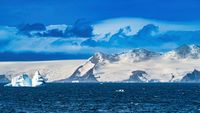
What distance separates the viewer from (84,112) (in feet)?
357

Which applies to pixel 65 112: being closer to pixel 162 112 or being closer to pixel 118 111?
pixel 118 111

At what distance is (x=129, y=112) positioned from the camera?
10844 cm

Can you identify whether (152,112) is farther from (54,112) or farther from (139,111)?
(54,112)

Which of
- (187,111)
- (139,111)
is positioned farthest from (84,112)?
(187,111)

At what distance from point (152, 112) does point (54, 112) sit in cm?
1713

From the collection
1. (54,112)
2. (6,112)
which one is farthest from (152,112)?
(6,112)

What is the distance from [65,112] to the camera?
109 meters

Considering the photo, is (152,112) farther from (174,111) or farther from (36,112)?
(36,112)

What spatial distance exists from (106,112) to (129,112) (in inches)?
158

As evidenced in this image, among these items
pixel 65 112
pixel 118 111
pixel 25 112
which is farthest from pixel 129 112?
pixel 25 112

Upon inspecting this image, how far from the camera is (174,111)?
11262 cm

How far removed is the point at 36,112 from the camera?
356ft

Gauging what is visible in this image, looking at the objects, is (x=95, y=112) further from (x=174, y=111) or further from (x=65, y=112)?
(x=174, y=111)

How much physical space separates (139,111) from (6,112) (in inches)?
921
